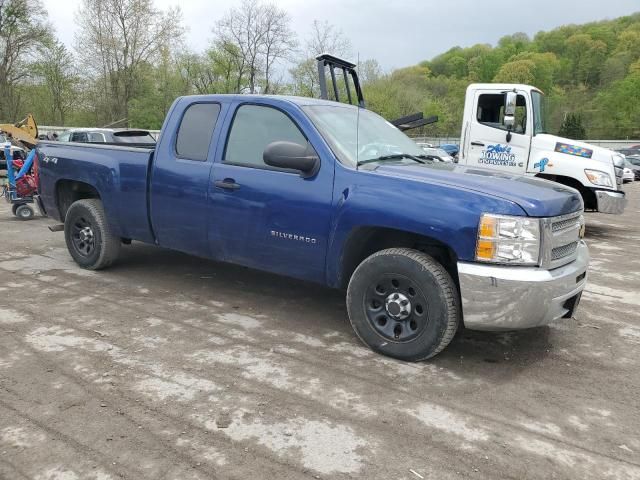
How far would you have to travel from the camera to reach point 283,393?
11.0 ft

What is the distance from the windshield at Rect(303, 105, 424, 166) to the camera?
4.31 m

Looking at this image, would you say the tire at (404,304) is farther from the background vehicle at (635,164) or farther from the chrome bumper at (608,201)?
the background vehicle at (635,164)

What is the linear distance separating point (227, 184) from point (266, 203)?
46 cm

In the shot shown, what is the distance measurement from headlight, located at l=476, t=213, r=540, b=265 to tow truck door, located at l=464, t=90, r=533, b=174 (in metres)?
6.42

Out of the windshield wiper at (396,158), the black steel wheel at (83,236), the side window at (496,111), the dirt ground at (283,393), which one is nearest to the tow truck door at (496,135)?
the side window at (496,111)

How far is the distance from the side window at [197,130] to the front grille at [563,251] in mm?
2974

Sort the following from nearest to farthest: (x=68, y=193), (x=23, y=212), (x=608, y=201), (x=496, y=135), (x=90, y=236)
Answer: (x=90, y=236), (x=68, y=193), (x=608, y=201), (x=496, y=135), (x=23, y=212)

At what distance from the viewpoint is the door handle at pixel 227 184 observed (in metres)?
4.54

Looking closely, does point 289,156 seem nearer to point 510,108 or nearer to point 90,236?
point 90,236

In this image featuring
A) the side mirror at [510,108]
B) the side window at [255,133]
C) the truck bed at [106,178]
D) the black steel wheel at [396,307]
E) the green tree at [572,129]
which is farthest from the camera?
the green tree at [572,129]

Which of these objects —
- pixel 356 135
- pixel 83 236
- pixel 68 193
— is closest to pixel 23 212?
pixel 68 193

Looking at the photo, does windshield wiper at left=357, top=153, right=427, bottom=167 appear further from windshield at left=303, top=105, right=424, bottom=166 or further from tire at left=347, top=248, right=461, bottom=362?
tire at left=347, top=248, right=461, bottom=362

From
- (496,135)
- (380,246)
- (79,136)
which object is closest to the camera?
(380,246)

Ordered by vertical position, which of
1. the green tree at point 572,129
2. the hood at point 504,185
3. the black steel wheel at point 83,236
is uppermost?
the green tree at point 572,129
